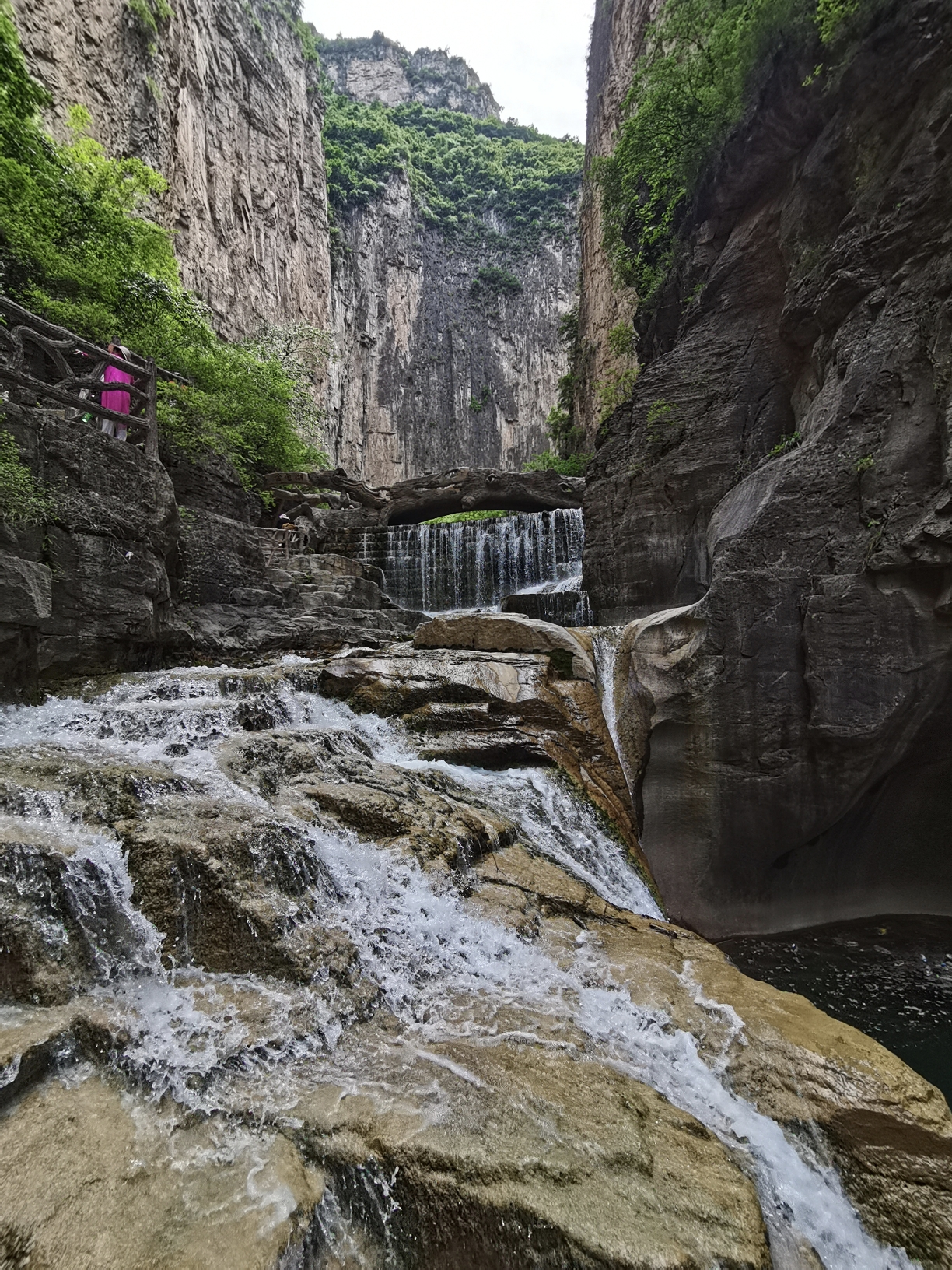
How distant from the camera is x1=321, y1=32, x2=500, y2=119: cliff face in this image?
54.3m

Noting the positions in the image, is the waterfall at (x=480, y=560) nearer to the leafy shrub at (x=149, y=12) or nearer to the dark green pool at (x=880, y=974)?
the dark green pool at (x=880, y=974)

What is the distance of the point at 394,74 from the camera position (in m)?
54.7

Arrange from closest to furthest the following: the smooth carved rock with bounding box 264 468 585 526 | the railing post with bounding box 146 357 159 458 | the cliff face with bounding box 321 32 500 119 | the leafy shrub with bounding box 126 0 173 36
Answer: the railing post with bounding box 146 357 159 458 → the leafy shrub with bounding box 126 0 173 36 → the smooth carved rock with bounding box 264 468 585 526 → the cliff face with bounding box 321 32 500 119

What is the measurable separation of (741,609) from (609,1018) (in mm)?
4189

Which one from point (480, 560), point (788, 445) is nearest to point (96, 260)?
point (480, 560)

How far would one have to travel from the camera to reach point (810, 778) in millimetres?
6129

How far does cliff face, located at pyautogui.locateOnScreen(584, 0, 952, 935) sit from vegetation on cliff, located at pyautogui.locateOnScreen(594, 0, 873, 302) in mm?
834

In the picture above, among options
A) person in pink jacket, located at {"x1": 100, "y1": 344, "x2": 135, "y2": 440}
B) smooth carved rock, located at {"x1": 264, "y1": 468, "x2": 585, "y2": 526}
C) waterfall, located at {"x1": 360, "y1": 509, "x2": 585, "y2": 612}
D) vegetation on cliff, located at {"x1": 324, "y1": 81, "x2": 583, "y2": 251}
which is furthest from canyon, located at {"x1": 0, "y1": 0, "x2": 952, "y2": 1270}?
vegetation on cliff, located at {"x1": 324, "y1": 81, "x2": 583, "y2": 251}

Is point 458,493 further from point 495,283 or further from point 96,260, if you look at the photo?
point 495,283

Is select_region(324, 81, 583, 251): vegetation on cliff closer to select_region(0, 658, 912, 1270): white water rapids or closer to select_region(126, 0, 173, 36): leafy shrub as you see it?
select_region(126, 0, 173, 36): leafy shrub

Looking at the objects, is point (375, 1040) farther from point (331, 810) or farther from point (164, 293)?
point (164, 293)

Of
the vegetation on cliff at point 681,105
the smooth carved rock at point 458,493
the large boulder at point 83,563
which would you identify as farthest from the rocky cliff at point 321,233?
the vegetation on cliff at point 681,105

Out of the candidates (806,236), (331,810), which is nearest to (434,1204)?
(331,810)

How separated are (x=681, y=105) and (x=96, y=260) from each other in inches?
467
